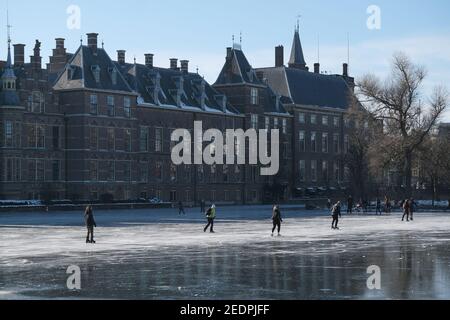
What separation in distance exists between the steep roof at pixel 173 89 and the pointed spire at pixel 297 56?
27.2 m

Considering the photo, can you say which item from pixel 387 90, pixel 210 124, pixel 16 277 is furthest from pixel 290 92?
pixel 16 277

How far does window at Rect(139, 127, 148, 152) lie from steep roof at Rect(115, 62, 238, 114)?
3013 millimetres

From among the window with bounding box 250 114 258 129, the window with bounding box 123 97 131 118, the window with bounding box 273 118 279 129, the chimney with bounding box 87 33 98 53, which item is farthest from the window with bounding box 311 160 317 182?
the chimney with bounding box 87 33 98 53

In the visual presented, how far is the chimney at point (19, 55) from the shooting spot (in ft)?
269

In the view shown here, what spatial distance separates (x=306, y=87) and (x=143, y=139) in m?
35.2

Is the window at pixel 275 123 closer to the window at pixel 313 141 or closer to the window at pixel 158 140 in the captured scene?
the window at pixel 313 141

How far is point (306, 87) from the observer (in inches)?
4788

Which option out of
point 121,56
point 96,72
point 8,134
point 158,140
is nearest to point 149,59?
point 121,56

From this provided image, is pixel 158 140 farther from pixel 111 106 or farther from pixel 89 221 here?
pixel 89 221

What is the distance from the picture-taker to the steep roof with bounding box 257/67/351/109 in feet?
389

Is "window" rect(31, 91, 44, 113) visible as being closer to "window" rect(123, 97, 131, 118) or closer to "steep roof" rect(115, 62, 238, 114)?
"window" rect(123, 97, 131, 118)

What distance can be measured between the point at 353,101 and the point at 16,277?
231 ft

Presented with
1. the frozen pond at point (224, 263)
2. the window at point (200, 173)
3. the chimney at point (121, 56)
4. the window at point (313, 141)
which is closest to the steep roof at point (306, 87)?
the window at point (313, 141)
